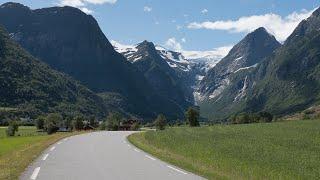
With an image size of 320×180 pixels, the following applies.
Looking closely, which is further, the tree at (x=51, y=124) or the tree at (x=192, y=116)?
the tree at (x=192, y=116)

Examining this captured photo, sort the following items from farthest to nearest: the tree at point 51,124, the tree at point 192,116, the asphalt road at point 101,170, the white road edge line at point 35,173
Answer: the tree at point 192,116 < the tree at point 51,124 < the asphalt road at point 101,170 < the white road edge line at point 35,173

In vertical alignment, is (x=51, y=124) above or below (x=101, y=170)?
above

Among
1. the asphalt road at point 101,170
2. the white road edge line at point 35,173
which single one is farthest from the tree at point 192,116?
the white road edge line at point 35,173

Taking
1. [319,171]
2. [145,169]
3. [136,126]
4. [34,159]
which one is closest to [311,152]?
[319,171]

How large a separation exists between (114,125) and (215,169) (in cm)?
10867

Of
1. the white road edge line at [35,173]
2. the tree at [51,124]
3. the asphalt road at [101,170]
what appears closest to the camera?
the white road edge line at [35,173]

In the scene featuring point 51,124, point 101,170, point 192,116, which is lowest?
point 101,170

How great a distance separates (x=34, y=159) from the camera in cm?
2605

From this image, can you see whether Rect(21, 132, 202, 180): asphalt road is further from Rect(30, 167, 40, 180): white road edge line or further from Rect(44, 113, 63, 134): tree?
Rect(44, 113, 63, 134): tree

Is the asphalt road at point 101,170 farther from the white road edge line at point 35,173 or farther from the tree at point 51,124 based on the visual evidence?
the tree at point 51,124

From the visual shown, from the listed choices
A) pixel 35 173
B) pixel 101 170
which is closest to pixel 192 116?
pixel 101 170

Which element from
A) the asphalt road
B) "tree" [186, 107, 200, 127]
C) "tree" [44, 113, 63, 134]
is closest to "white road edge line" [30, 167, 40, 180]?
the asphalt road

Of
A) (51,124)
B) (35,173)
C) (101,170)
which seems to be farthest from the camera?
(51,124)

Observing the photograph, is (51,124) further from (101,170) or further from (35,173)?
(35,173)
